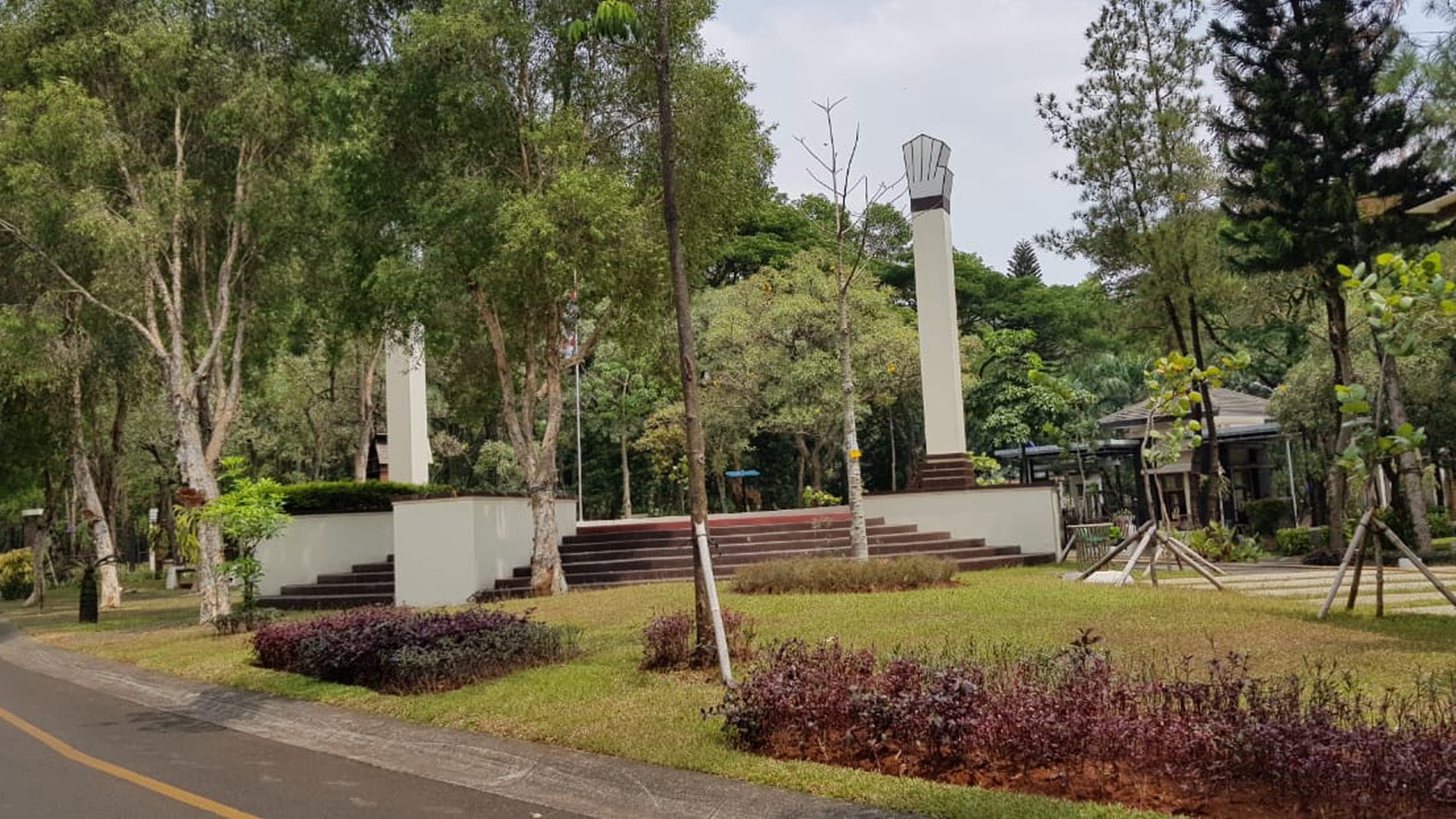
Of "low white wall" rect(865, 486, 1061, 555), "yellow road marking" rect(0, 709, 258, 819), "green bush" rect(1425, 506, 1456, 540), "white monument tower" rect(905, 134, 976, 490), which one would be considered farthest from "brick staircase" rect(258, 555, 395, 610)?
"green bush" rect(1425, 506, 1456, 540)

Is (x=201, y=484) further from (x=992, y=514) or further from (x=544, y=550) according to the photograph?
(x=992, y=514)

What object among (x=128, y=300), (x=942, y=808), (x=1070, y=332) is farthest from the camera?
(x=1070, y=332)

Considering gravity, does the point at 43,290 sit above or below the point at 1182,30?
below

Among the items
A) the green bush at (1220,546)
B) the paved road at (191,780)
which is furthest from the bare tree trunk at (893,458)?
the paved road at (191,780)

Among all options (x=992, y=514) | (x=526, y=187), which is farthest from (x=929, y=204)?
(x=526, y=187)

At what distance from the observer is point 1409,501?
70.4 feet

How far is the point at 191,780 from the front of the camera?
26.3ft

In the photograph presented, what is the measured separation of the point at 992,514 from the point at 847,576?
22.5ft

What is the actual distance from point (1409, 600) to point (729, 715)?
10.1 metres

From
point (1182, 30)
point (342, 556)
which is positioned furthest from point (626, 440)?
point (1182, 30)

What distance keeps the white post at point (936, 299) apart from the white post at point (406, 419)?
10.7m

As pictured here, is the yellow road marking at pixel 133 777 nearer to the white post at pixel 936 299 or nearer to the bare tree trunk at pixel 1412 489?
the white post at pixel 936 299

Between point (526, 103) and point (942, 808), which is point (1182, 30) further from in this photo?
point (942, 808)

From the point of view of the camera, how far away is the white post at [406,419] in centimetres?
2373
